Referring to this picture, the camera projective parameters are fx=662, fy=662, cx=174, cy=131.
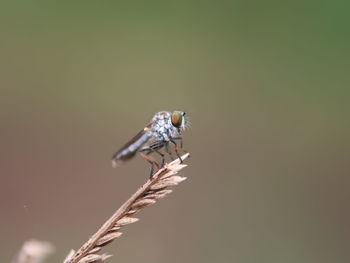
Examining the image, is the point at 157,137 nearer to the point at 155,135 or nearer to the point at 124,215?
the point at 155,135

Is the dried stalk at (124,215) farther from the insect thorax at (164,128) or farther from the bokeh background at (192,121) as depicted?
the bokeh background at (192,121)

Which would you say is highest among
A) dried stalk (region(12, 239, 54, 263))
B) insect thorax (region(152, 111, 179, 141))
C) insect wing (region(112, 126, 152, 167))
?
insect thorax (region(152, 111, 179, 141))

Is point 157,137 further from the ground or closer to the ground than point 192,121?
closer to the ground

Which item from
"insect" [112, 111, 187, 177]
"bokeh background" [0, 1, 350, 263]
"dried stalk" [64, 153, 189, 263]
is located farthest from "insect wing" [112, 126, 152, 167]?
"bokeh background" [0, 1, 350, 263]

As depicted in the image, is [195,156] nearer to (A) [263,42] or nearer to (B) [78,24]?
(A) [263,42]

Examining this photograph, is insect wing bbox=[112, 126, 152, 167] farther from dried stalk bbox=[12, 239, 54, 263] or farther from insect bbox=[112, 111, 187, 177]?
dried stalk bbox=[12, 239, 54, 263]

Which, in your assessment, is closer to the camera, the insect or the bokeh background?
the insect

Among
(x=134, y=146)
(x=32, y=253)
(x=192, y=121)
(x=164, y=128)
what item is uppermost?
(x=192, y=121)

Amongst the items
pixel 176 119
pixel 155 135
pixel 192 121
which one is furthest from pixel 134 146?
pixel 192 121
